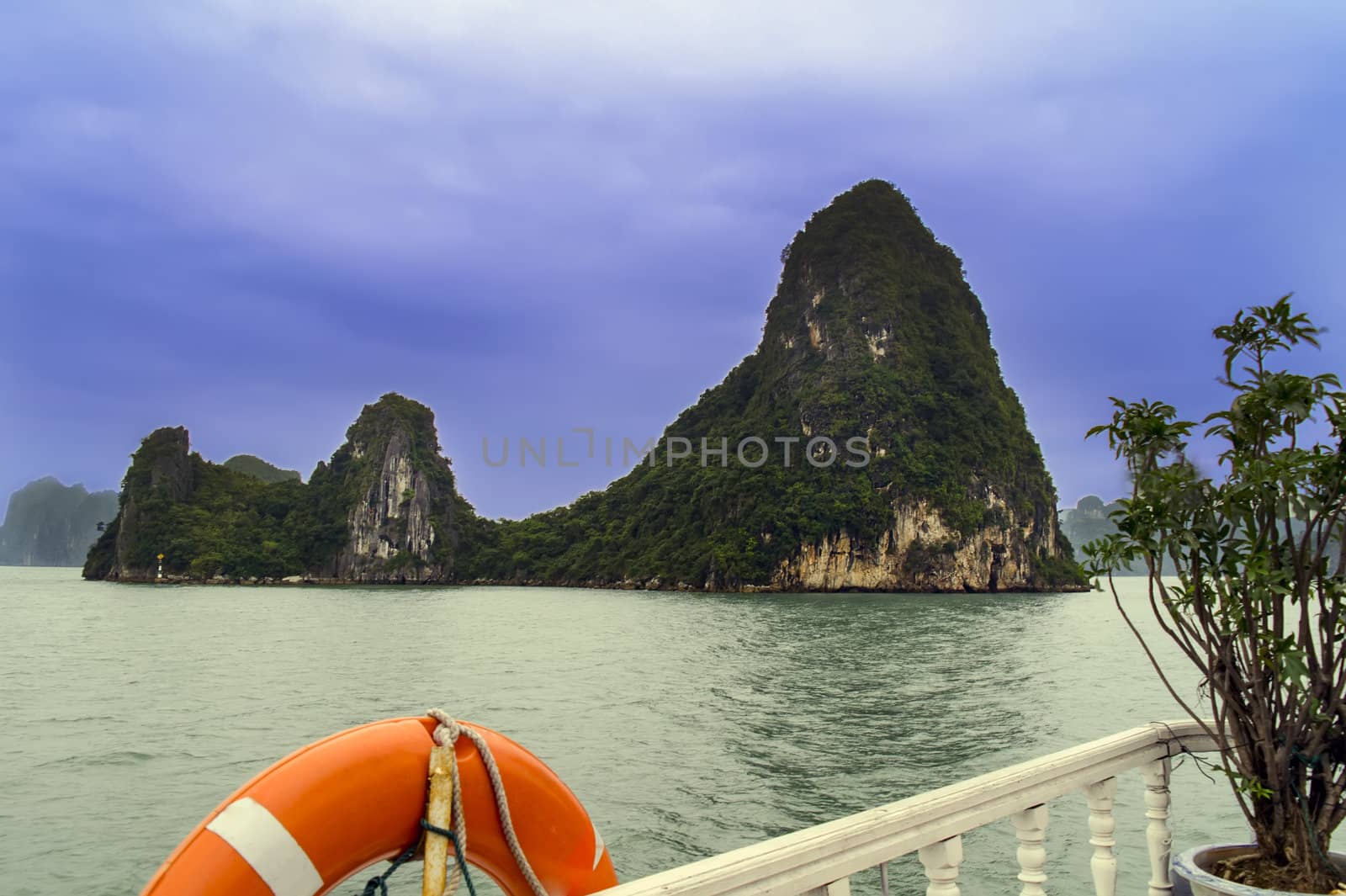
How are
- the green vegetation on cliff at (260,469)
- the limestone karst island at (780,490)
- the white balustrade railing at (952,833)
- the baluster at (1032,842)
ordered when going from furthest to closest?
the green vegetation on cliff at (260,469)
the limestone karst island at (780,490)
the baluster at (1032,842)
the white balustrade railing at (952,833)

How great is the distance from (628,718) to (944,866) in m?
10.6

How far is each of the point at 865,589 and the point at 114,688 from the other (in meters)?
46.7

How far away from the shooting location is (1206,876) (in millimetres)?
1848

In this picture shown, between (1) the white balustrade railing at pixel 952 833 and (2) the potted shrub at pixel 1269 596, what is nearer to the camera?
(1) the white balustrade railing at pixel 952 833

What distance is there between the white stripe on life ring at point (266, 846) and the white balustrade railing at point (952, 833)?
0.46 metres

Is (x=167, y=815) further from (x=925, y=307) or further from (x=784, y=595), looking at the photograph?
(x=925, y=307)

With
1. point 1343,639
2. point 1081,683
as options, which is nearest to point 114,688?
point 1081,683

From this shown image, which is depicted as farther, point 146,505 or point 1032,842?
point 146,505

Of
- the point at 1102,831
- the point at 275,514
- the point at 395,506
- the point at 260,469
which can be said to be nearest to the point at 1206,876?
the point at 1102,831

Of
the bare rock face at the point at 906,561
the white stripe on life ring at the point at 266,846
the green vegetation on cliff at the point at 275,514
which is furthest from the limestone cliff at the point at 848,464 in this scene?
the white stripe on life ring at the point at 266,846

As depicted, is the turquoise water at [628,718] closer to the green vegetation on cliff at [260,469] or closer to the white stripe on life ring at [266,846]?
the white stripe on life ring at [266,846]

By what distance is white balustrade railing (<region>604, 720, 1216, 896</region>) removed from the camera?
118 centimetres

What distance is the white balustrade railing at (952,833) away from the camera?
118 centimetres

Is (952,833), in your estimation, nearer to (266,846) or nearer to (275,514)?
(266,846)
